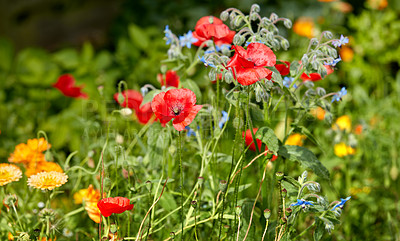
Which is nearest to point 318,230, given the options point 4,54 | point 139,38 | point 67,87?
point 67,87

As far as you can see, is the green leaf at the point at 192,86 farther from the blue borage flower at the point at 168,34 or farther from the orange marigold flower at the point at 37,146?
the orange marigold flower at the point at 37,146

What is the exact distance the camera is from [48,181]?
1.28 metres

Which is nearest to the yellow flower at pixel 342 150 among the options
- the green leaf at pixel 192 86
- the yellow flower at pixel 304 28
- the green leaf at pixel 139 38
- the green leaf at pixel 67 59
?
the green leaf at pixel 192 86

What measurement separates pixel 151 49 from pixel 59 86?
0.83 m

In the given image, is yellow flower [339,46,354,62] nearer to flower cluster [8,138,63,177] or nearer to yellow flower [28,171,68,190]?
flower cluster [8,138,63,177]

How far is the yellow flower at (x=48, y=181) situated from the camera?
1265mm

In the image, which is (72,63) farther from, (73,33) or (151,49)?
(73,33)

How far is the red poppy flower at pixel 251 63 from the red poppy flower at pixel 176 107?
0.13 metres

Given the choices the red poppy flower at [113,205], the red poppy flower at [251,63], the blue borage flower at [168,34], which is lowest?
the red poppy flower at [113,205]

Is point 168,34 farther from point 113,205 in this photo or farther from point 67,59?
point 67,59

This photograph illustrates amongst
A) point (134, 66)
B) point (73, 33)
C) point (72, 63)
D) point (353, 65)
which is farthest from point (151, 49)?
point (353, 65)

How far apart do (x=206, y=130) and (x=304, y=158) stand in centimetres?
47

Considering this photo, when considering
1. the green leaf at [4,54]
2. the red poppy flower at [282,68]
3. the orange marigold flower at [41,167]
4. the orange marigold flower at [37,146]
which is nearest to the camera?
the red poppy flower at [282,68]

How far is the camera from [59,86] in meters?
2.24
